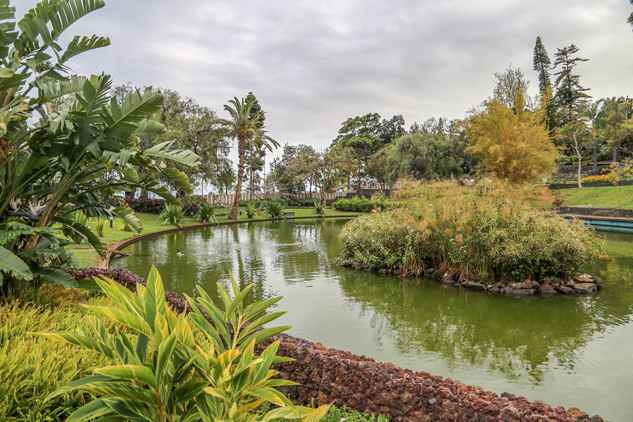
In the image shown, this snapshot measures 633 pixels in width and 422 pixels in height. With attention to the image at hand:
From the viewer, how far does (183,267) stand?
9953 millimetres

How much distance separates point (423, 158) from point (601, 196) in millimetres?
13418

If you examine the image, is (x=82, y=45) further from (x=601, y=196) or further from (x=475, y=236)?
(x=601, y=196)

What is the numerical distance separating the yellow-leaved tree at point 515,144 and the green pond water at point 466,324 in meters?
15.2

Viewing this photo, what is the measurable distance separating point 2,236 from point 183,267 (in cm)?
619

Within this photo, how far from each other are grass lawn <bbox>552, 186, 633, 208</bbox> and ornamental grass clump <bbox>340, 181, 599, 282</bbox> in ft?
62.3

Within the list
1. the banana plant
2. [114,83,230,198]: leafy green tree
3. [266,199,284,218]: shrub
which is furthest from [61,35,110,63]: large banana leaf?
[266,199,284,218]: shrub

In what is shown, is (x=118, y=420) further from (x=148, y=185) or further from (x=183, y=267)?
(x=183, y=267)

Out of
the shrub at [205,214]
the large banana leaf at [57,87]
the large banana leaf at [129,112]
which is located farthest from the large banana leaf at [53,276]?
the shrub at [205,214]

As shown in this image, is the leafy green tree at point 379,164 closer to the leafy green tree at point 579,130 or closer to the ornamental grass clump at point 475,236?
the leafy green tree at point 579,130

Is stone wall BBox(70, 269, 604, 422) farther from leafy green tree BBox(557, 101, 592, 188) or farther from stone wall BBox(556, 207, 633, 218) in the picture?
leafy green tree BBox(557, 101, 592, 188)

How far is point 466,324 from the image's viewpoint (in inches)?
226

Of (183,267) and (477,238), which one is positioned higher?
(477,238)

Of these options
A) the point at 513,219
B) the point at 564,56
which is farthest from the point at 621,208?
the point at 564,56

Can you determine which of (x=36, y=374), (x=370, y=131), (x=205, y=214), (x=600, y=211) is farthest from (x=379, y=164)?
(x=36, y=374)
